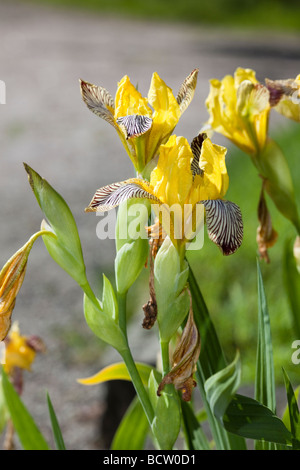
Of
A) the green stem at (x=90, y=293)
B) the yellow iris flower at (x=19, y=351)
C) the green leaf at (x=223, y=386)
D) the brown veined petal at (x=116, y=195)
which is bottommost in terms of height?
the yellow iris flower at (x=19, y=351)

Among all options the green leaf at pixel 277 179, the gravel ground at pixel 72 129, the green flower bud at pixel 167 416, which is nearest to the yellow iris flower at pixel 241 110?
the green leaf at pixel 277 179

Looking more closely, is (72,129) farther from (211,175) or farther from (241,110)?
(211,175)

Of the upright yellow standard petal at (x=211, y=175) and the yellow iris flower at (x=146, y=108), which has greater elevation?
the yellow iris flower at (x=146, y=108)

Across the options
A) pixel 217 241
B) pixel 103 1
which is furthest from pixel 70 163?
pixel 103 1

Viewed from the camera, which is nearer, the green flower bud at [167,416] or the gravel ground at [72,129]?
the green flower bud at [167,416]

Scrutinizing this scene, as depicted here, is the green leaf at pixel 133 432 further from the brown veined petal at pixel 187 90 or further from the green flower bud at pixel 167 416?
the brown veined petal at pixel 187 90

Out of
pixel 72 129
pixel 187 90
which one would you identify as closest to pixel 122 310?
pixel 187 90
